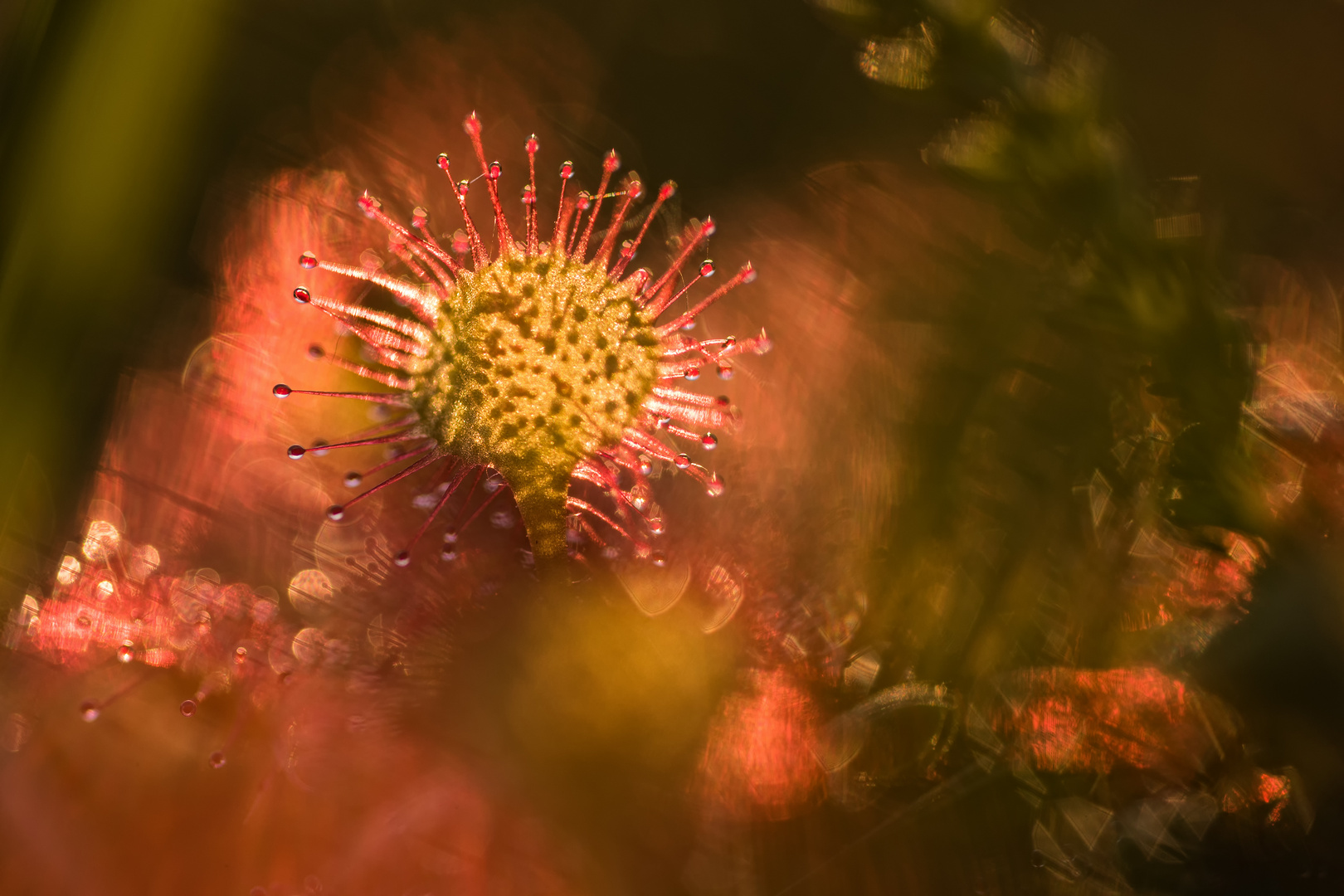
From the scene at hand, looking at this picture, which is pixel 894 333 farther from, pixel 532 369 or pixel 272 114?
pixel 272 114

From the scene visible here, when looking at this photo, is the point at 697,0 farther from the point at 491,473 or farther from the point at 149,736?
the point at 149,736

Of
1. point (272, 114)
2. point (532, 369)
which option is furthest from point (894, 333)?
point (272, 114)

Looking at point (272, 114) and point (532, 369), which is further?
point (272, 114)

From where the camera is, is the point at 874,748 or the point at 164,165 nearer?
the point at 874,748

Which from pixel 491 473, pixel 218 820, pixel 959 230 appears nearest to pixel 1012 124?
pixel 959 230

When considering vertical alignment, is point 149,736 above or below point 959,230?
below

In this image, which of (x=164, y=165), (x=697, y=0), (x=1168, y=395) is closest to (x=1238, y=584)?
(x=1168, y=395)

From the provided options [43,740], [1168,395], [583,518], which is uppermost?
[1168,395]

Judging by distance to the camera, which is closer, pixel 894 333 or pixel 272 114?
pixel 894 333
